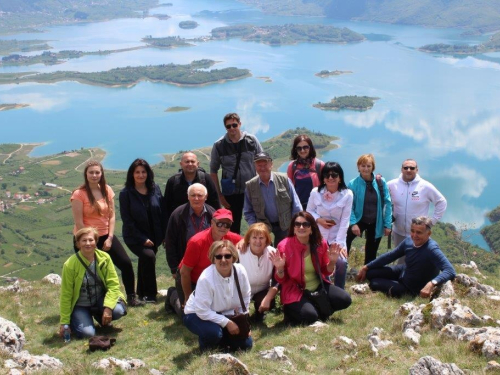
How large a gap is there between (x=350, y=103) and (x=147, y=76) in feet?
163

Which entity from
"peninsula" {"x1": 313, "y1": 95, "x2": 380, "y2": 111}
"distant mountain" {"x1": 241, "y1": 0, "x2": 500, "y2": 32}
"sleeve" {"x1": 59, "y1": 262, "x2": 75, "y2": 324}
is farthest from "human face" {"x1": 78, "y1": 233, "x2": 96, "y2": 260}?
"distant mountain" {"x1": 241, "y1": 0, "x2": 500, "y2": 32}

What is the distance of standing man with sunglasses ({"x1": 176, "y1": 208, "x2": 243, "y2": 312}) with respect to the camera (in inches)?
191

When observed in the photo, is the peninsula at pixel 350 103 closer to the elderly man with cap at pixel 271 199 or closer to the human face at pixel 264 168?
the elderly man with cap at pixel 271 199

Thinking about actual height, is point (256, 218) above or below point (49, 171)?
above

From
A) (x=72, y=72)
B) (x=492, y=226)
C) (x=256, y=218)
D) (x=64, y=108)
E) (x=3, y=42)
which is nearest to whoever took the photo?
(x=256, y=218)

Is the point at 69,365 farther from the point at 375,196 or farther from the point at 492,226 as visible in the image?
the point at 492,226

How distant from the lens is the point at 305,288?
17.0 ft

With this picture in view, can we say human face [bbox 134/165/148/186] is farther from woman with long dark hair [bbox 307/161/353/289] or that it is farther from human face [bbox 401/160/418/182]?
human face [bbox 401/160/418/182]

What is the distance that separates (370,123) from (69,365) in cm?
7037

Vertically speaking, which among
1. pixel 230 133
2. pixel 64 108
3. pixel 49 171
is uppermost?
pixel 230 133

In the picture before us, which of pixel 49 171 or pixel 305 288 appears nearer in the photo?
pixel 305 288

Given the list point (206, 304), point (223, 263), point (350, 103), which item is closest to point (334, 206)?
point (223, 263)

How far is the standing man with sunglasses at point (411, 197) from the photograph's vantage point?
633 cm

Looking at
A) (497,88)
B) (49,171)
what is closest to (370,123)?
(497,88)
